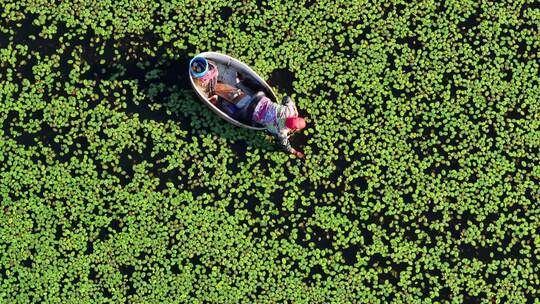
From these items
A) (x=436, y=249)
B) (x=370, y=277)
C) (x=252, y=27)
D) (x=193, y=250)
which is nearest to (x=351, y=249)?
(x=370, y=277)

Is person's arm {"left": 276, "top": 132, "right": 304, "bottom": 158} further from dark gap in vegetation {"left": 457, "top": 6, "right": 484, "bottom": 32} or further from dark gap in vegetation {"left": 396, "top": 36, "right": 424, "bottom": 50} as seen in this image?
dark gap in vegetation {"left": 457, "top": 6, "right": 484, "bottom": 32}

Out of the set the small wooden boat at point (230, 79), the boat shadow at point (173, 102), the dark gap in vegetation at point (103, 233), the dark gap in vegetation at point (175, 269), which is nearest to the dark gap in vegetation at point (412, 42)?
the small wooden boat at point (230, 79)

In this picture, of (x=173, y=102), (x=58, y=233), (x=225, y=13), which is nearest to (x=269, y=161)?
(x=173, y=102)

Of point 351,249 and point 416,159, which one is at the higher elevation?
point 416,159

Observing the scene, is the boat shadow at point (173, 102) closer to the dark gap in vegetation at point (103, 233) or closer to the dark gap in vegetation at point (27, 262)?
the dark gap in vegetation at point (103, 233)

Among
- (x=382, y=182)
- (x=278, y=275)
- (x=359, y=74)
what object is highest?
(x=359, y=74)

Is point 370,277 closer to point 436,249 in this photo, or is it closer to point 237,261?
point 436,249
